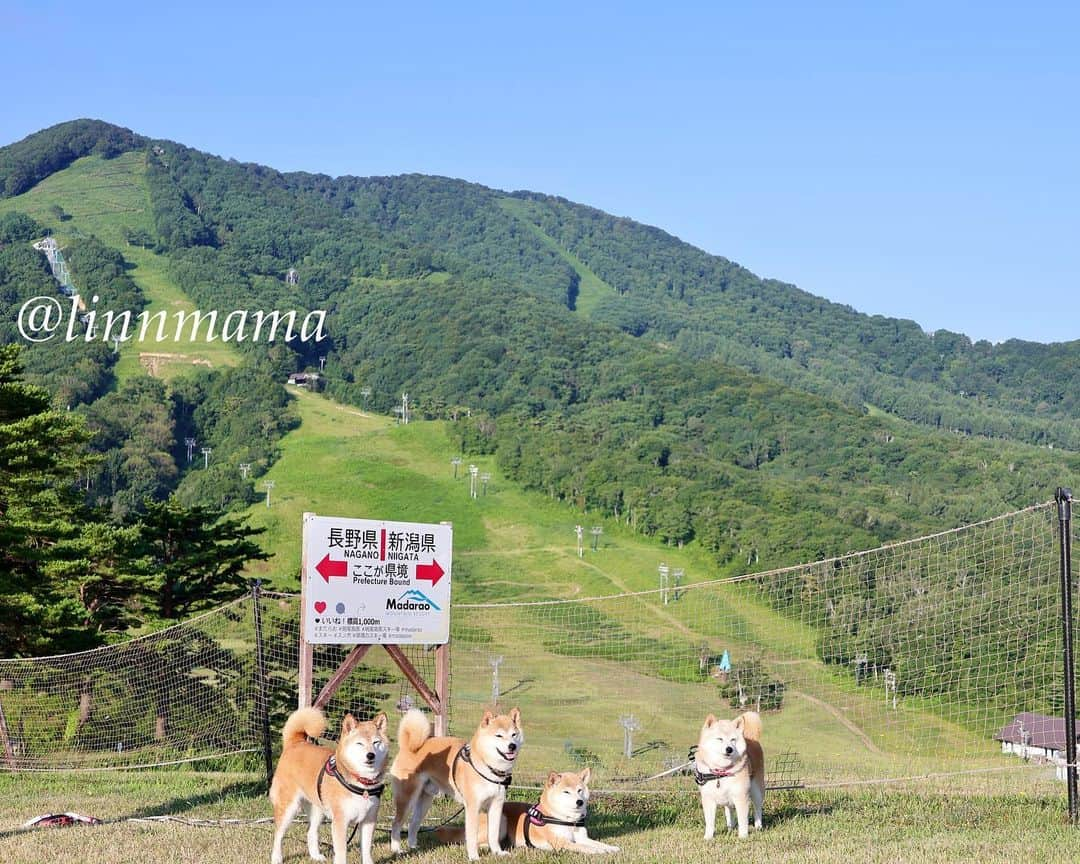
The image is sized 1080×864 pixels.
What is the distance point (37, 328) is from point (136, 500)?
68.9 metres

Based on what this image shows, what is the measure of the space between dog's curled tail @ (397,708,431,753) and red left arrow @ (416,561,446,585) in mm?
1510

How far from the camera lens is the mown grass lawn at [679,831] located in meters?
8.02

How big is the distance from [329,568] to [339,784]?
2.25 meters

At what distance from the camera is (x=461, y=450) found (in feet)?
492

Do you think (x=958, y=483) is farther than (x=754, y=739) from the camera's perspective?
Yes

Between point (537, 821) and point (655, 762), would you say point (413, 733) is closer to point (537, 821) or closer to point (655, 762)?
point (537, 821)

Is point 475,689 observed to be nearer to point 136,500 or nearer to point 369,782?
point 369,782

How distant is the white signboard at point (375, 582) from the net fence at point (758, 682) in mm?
1253

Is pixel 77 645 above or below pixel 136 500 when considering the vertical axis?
above

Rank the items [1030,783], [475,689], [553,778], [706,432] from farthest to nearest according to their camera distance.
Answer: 1. [706,432]
2. [475,689]
3. [1030,783]
4. [553,778]

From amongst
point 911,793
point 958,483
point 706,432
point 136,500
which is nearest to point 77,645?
point 911,793

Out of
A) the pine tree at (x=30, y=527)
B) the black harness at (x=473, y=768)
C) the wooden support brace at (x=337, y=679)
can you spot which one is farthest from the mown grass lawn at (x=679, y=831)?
the pine tree at (x=30, y=527)

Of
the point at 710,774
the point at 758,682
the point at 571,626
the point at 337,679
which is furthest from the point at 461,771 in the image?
the point at 571,626

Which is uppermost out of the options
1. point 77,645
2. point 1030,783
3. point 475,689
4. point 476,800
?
point 476,800
